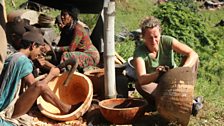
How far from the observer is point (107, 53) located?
20.3ft

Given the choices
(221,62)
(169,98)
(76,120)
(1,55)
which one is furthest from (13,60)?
(221,62)

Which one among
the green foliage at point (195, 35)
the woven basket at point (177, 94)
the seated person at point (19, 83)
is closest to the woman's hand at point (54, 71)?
the seated person at point (19, 83)

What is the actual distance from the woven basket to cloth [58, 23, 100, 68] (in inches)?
67.3

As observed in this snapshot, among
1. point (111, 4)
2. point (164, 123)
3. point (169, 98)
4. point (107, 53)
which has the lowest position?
point (164, 123)

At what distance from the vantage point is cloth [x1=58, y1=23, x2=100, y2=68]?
7.00 meters

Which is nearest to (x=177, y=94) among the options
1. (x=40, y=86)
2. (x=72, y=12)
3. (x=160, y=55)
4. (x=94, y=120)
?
(x=160, y=55)

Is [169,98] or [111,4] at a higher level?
[111,4]

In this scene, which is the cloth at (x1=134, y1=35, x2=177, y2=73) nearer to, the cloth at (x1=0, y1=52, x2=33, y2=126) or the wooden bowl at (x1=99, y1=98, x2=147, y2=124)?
the wooden bowl at (x1=99, y1=98, x2=147, y2=124)

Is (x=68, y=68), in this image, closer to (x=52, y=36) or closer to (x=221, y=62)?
(x=52, y=36)

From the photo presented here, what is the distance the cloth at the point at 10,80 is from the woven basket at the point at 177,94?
154 cm

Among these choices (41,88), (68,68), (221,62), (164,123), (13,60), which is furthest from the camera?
(221,62)

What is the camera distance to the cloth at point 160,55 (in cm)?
582

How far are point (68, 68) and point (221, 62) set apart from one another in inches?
184

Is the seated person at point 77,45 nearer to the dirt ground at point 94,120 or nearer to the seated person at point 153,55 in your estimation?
the dirt ground at point 94,120
